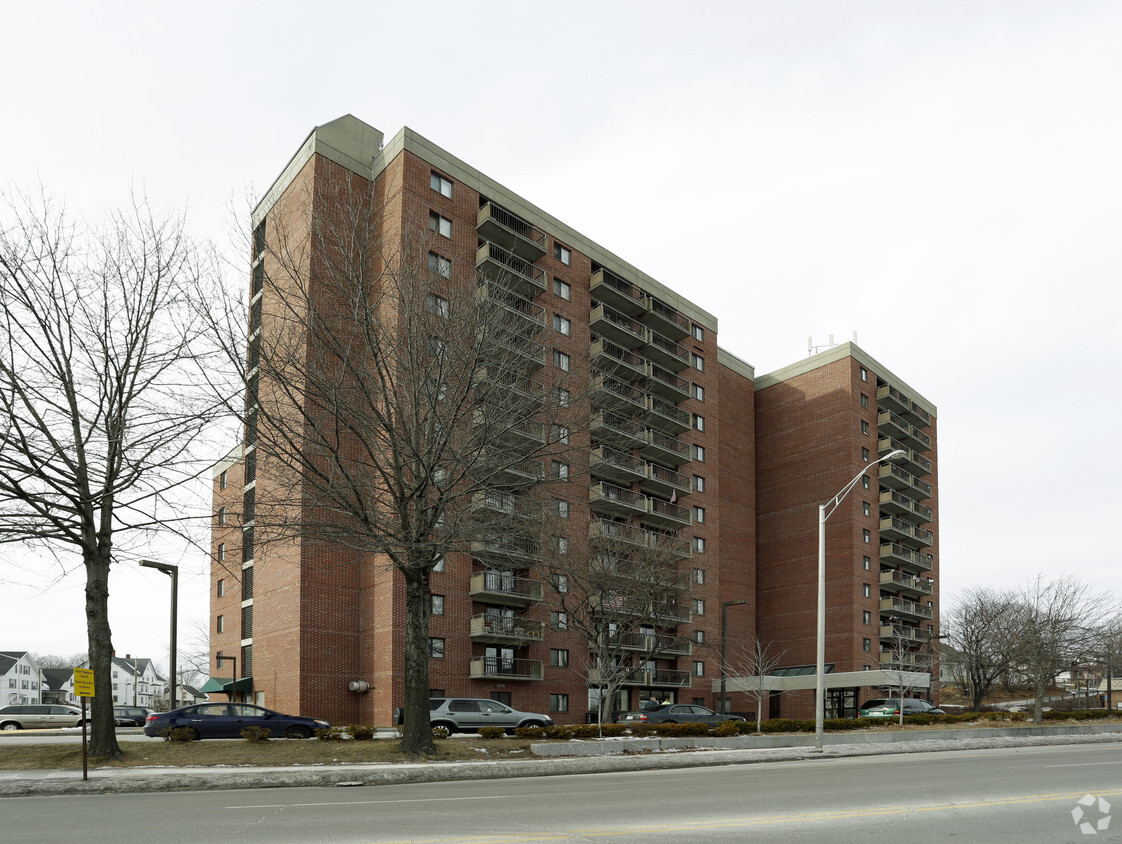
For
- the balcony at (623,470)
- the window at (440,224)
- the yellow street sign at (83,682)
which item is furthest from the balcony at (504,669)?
the yellow street sign at (83,682)

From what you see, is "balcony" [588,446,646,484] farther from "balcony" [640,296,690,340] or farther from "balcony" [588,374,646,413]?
"balcony" [640,296,690,340]

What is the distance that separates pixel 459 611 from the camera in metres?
→ 44.7

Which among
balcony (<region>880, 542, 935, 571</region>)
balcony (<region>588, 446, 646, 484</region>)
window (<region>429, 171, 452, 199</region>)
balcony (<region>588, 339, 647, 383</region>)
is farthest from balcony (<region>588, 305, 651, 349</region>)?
balcony (<region>880, 542, 935, 571</region>)

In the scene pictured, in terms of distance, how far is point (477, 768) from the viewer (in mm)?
19688

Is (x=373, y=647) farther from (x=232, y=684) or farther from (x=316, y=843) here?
(x=316, y=843)

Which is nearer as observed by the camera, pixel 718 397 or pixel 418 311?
pixel 418 311

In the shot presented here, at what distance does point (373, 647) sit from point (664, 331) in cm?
3179

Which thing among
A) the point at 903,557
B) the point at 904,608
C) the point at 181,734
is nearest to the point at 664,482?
the point at 903,557

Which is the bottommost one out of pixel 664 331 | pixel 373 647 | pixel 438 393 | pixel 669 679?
pixel 669 679

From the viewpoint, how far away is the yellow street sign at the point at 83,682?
1675 centimetres

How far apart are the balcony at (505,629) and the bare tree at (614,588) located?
2471 millimetres

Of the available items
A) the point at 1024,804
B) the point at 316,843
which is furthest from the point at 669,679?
the point at 316,843

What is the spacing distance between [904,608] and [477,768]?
190ft

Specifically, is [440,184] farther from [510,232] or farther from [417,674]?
[417,674]
